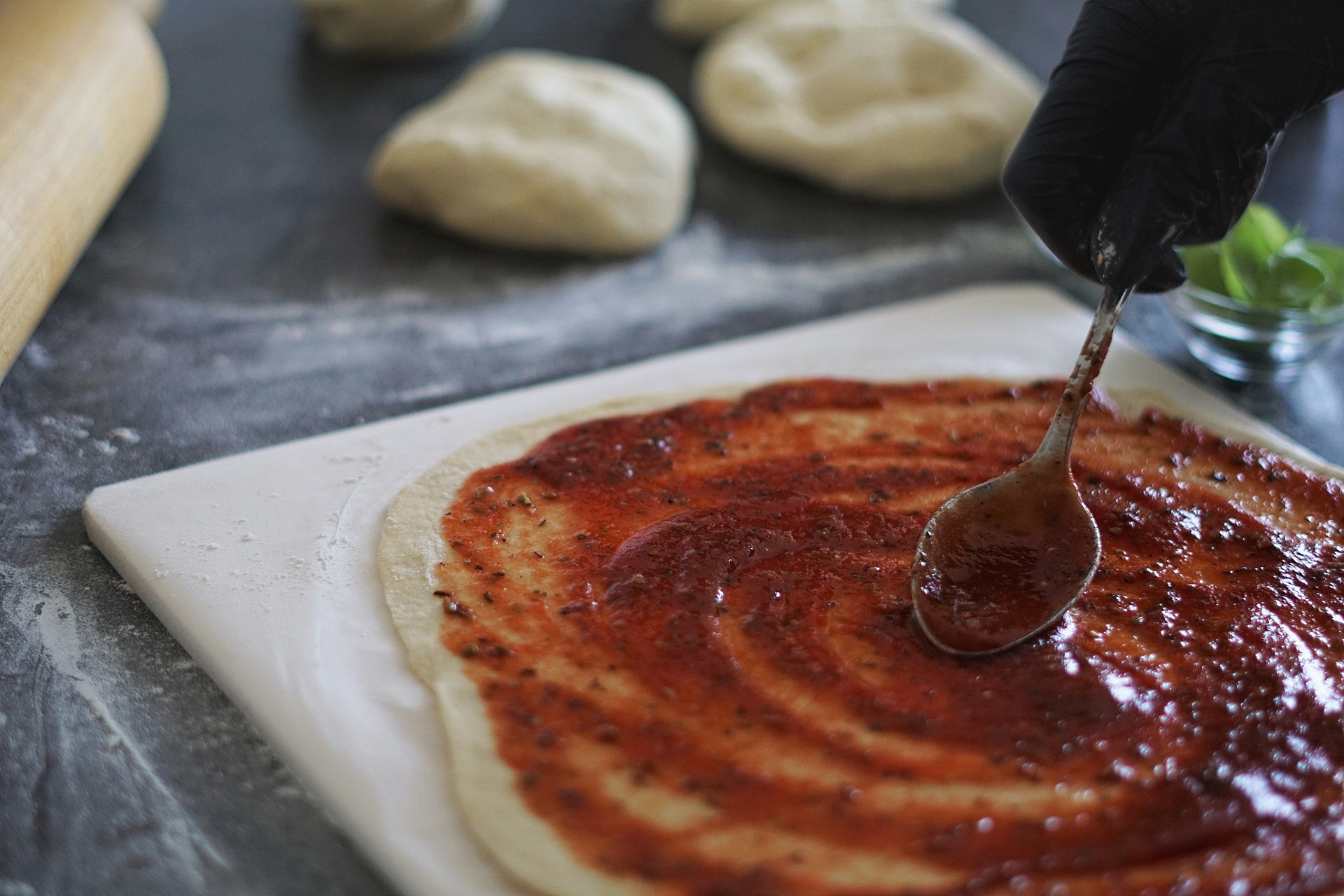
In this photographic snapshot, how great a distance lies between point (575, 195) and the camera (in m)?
2.59

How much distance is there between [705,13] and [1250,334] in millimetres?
2046

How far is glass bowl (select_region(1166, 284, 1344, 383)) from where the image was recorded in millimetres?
2213

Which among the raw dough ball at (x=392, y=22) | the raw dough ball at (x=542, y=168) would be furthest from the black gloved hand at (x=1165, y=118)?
the raw dough ball at (x=392, y=22)

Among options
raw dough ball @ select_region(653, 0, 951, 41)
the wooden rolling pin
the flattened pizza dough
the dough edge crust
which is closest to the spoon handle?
the dough edge crust

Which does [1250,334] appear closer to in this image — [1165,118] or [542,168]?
[1165,118]

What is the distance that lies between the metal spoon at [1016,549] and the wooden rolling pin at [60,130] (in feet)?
5.20

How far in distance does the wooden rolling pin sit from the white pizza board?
1.73ft

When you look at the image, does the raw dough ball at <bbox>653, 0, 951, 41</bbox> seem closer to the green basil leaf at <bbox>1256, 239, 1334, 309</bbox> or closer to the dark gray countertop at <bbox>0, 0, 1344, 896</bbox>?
the dark gray countertop at <bbox>0, 0, 1344, 896</bbox>

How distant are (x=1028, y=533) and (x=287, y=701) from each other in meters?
1.06

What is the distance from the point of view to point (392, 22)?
11.0 feet

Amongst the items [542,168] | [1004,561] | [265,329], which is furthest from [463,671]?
[542,168]

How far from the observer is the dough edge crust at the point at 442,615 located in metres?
1.25

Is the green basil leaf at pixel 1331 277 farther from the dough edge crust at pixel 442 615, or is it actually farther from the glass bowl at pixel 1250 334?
the dough edge crust at pixel 442 615

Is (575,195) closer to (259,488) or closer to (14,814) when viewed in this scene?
(259,488)
